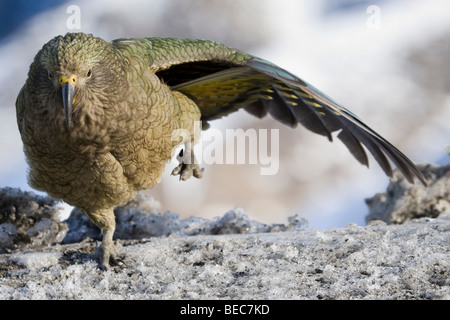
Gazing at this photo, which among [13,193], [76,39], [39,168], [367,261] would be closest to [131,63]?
[76,39]

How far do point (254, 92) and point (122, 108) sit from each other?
6.20 feet

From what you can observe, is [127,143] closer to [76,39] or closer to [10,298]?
[76,39]

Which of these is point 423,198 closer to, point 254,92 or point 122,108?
point 254,92

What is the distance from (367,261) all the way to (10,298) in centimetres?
235

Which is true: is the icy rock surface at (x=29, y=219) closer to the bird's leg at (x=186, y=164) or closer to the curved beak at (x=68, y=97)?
the bird's leg at (x=186, y=164)

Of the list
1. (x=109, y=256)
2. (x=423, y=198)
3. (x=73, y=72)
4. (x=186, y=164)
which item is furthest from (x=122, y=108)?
(x=423, y=198)

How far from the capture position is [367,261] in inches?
153

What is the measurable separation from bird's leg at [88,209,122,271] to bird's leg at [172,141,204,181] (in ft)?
2.70

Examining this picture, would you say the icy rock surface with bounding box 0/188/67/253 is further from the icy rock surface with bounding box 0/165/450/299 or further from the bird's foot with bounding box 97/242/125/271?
the bird's foot with bounding box 97/242/125/271

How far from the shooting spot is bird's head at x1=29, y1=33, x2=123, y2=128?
12.3 feet

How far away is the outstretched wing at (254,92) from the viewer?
467 cm

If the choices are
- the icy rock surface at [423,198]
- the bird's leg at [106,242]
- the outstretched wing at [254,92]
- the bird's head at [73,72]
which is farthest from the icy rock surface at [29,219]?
the icy rock surface at [423,198]

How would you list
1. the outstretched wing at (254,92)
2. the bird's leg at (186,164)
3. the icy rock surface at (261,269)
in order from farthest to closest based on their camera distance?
the bird's leg at (186,164) < the outstretched wing at (254,92) < the icy rock surface at (261,269)

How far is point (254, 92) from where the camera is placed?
221 inches
